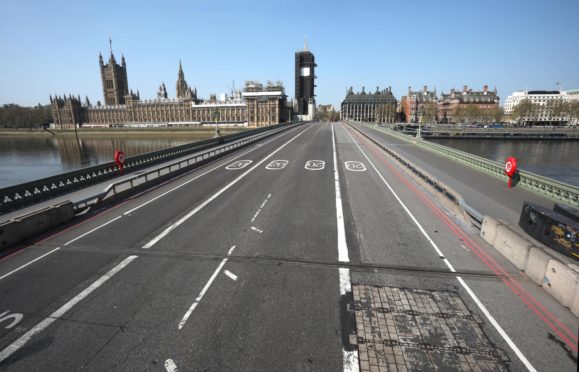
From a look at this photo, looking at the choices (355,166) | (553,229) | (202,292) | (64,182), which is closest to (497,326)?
(553,229)

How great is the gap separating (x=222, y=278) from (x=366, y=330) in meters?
3.80

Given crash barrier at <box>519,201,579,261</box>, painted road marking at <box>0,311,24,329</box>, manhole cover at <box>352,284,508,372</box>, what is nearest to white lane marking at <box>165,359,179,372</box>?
manhole cover at <box>352,284,508,372</box>

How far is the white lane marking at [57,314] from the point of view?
5.20m

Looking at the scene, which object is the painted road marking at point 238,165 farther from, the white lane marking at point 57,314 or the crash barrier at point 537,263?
the crash barrier at point 537,263

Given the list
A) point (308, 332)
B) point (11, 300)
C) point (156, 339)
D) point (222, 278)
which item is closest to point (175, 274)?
point (222, 278)

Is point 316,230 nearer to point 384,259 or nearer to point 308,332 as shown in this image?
point 384,259

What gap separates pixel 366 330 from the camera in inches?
222

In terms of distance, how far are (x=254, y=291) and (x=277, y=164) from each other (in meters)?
17.9

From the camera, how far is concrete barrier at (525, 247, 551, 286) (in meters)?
6.88

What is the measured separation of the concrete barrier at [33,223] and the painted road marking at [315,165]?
Result: 50.2 feet

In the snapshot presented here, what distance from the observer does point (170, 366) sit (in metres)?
4.81

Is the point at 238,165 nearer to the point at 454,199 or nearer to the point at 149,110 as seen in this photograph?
the point at 454,199

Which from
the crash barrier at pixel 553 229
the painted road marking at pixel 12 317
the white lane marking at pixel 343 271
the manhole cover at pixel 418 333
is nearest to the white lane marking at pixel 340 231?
the white lane marking at pixel 343 271

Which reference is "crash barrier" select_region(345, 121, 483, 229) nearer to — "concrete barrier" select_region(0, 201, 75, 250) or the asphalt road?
the asphalt road
